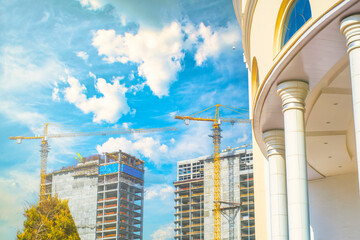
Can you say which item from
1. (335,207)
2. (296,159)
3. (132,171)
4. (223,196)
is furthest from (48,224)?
(132,171)

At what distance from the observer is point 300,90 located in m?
Answer: 16.9

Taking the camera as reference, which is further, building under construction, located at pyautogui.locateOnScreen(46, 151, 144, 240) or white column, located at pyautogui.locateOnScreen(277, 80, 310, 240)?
building under construction, located at pyautogui.locateOnScreen(46, 151, 144, 240)

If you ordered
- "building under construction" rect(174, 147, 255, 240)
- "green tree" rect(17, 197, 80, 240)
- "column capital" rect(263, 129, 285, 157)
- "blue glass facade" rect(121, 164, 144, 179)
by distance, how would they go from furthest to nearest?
"blue glass facade" rect(121, 164, 144, 179), "building under construction" rect(174, 147, 255, 240), "green tree" rect(17, 197, 80, 240), "column capital" rect(263, 129, 285, 157)

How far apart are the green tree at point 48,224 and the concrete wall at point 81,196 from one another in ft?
305

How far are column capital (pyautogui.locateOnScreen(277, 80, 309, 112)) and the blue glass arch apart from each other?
1418 millimetres

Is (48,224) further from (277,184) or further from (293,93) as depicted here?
(293,93)

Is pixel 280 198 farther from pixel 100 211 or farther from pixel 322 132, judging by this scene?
pixel 100 211

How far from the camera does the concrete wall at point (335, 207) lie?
28.6 meters

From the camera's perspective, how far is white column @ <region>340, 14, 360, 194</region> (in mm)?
12172

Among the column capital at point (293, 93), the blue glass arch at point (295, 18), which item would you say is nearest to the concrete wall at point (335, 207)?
the column capital at point (293, 93)

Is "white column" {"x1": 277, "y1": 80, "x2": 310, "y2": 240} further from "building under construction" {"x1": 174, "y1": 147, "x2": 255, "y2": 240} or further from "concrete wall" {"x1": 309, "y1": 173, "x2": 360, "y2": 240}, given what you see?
"building under construction" {"x1": 174, "y1": 147, "x2": 255, "y2": 240}

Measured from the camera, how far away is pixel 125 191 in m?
135

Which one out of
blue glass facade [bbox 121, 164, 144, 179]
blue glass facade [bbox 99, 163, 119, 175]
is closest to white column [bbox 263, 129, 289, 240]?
blue glass facade [bbox 99, 163, 119, 175]

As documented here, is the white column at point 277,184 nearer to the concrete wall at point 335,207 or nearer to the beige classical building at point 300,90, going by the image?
the beige classical building at point 300,90
